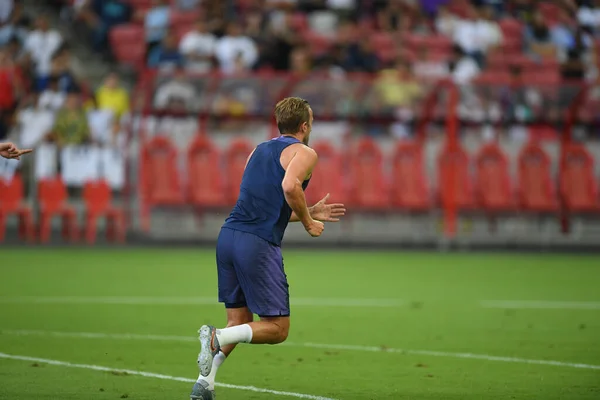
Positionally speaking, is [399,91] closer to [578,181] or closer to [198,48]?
[578,181]

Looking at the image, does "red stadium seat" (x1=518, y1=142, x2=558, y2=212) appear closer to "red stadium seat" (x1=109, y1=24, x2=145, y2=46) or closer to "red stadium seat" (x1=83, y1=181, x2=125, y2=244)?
"red stadium seat" (x1=83, y1=181, x2=125, y2=244)

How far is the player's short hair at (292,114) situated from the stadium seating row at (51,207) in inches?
561

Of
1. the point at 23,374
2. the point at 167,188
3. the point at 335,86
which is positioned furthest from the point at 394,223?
the point at 23,374

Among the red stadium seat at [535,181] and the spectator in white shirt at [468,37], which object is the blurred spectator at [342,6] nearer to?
the spectator in white shirt at [468,37]

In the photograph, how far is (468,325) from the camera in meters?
11.5

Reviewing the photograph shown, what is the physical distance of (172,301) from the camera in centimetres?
1343

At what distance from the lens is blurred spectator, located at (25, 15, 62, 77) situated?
78.8 feet

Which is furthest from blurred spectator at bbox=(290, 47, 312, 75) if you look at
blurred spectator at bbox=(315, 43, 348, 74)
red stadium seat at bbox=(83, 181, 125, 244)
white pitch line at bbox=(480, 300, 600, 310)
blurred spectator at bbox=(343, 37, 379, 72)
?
white pitch line at bbox=(480, 300, 600, 310)

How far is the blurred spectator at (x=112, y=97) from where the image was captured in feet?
74.6

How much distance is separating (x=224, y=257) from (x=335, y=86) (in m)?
14.6

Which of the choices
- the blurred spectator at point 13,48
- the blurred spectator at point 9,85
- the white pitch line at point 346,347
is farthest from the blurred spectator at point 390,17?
the white pitch line at point 346,347

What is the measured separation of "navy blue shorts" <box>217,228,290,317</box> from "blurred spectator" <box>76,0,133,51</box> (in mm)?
19308

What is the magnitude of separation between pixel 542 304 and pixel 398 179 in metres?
8.74

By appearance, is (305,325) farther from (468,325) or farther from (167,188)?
(167,188)
